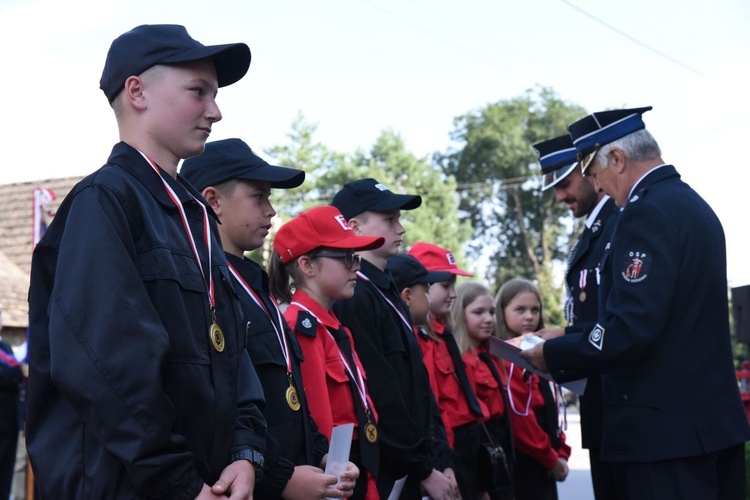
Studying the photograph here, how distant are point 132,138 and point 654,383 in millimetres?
2713

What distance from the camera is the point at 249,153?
13.6 feet

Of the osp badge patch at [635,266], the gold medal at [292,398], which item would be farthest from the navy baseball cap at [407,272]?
the gold medal at [292,398]

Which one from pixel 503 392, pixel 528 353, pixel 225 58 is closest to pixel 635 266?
pixel 528 353

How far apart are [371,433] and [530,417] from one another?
300 centimetres

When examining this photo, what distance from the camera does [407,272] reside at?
653cm

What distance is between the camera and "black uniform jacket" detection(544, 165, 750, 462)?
4.28 meters

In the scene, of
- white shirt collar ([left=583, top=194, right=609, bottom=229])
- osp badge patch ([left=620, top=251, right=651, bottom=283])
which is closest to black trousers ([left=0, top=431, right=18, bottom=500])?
white shirt collar ([left=583, top=194, right=609, bottom=229])

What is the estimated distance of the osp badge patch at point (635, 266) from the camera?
14.2 ft

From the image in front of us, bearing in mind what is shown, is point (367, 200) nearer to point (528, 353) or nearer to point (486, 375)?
point (528, 353)

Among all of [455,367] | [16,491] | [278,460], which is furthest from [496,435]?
[16,491]

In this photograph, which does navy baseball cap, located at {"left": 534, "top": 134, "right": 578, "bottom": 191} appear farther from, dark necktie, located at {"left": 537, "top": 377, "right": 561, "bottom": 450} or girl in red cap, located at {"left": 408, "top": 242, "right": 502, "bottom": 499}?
dark necktie, located at {"left": 537, "top": 377, "right": 561, "bottom": 450}

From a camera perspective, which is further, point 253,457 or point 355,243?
point 355,243

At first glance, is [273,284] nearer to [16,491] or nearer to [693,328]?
[693,328]

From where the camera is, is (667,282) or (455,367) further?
(455,367)
